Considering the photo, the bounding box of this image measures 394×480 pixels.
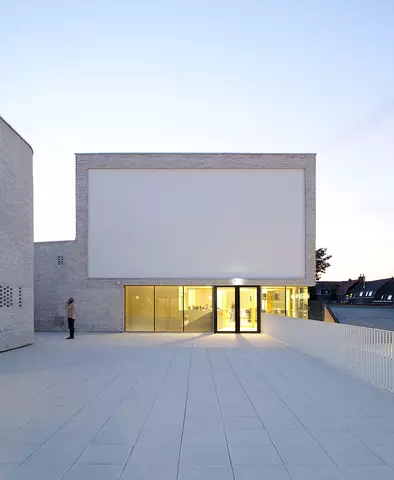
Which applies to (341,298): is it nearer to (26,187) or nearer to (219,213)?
(219,213)

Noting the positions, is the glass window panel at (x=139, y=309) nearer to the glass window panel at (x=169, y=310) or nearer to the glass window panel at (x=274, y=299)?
the glass window panel at (x=169, y=310)

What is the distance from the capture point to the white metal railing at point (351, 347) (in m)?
9.34

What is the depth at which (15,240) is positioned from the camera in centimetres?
1725

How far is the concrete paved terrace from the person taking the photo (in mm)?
5113

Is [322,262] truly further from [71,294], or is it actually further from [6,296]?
[6,296]

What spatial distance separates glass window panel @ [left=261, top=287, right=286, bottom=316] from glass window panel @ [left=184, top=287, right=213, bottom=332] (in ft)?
9.25

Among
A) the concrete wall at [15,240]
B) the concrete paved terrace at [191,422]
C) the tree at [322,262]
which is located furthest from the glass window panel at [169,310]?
the tree at [322,262]

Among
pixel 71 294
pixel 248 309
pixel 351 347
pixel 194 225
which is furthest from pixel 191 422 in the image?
pixel 71 294

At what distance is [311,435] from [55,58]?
542 inches

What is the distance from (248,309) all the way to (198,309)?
2.53m

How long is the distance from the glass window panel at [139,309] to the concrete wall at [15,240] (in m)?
7.52

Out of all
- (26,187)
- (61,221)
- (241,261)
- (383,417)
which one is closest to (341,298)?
(61,221)

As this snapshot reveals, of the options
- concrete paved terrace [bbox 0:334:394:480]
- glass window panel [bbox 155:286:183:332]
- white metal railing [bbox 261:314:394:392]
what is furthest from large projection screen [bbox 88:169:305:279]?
concrete paved terrace [bbox 0:334:394:480]

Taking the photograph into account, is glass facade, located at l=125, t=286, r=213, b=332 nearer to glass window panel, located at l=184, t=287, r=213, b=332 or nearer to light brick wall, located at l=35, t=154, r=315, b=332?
glass window panel, located at l=184, t=287, r=213, b=332
